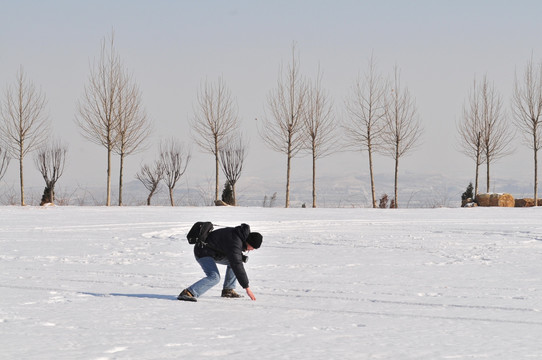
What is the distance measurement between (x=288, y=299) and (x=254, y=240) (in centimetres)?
97

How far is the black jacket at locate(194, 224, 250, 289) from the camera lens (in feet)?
27.0

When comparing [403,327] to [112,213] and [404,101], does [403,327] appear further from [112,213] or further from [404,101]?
[404,101]

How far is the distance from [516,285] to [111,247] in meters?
8.38

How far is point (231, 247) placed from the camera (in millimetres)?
8234

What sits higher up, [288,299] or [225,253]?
[225,253]

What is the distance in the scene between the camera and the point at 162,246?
1523 centimetres

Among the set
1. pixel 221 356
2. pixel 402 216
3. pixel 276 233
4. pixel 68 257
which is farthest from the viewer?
pixel 402 216

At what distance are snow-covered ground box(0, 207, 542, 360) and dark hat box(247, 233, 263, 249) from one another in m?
0.70

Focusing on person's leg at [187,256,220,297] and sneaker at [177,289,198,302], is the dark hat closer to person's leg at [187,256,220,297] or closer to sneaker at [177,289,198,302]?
person's leg at [187,256,220,297]

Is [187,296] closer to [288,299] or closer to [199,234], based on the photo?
[199,234]

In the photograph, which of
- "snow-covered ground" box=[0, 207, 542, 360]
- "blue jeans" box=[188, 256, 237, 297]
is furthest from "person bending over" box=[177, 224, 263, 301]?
"snow-covered ground" box=[0, 207, 542, 360]

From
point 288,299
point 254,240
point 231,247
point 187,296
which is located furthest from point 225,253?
point 288,299

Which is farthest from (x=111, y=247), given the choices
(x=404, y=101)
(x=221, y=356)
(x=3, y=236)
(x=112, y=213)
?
(x=404, y=101)

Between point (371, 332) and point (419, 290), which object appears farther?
point (419, 290)
